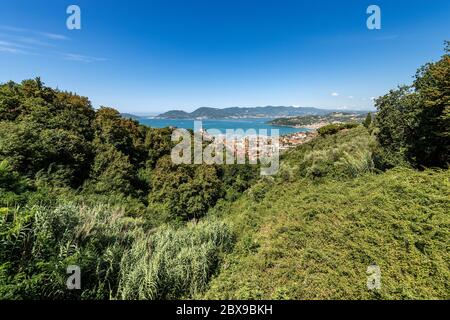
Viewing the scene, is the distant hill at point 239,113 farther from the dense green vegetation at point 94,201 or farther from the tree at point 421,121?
the tree at point 421,121

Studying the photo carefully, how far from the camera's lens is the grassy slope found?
3.52 m

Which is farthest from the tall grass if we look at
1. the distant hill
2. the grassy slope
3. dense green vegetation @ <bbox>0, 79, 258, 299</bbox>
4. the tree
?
the distant hill

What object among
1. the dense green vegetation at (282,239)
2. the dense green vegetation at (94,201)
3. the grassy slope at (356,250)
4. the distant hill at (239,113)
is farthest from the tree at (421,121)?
the distant hill at (239,113)

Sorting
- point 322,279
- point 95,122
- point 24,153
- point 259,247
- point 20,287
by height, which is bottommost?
point 259,247

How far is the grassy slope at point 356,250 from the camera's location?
138 inches

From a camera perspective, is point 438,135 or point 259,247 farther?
point 438,135

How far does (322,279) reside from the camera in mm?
4027

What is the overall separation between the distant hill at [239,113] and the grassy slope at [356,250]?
114 metres

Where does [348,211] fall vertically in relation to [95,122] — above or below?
below

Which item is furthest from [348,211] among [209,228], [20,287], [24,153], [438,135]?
[24,153]

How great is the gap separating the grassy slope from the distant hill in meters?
114

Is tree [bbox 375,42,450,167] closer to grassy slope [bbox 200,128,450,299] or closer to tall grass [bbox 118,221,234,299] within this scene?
grassy slope [bbox 200,128,450,299]
